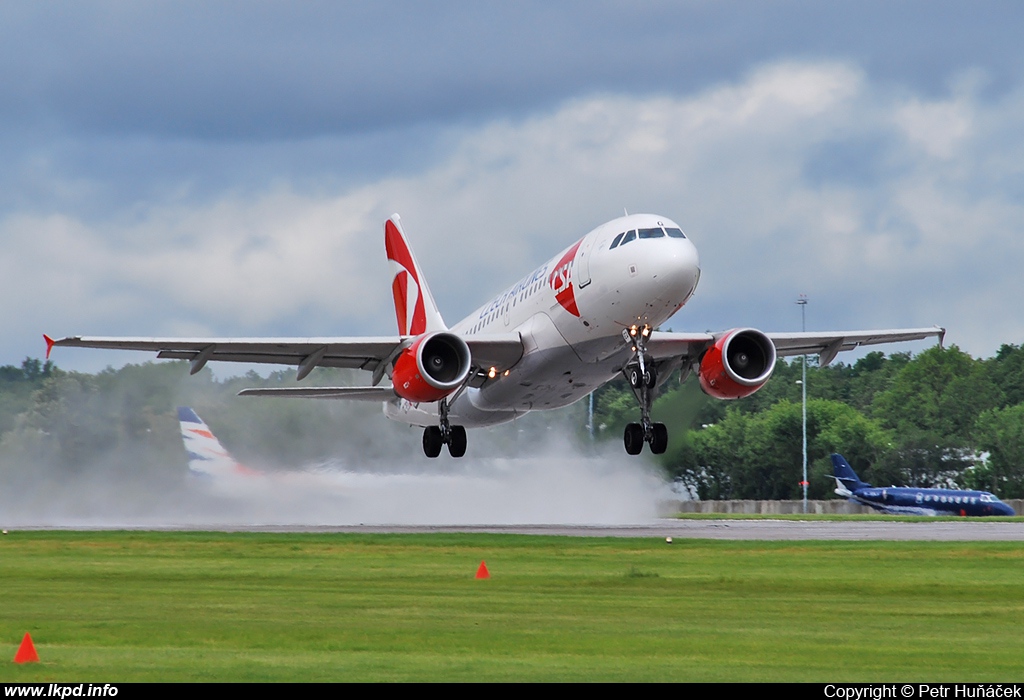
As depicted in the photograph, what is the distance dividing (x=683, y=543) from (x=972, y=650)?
1768cm

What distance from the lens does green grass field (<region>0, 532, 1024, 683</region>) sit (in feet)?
45.0

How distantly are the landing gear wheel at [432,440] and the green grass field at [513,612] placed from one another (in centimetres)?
1176

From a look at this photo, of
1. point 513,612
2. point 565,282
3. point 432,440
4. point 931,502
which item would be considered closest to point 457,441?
point 432,440

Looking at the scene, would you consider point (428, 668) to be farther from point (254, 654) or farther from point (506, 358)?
point (506, 358)

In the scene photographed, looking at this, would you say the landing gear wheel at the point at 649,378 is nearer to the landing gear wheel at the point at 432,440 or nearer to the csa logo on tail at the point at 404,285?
the landing gear wheel at the point at 432,440

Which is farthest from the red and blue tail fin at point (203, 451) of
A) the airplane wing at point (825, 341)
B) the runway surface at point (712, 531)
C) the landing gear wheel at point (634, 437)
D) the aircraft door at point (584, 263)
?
the aircraft door at point (584, 263)

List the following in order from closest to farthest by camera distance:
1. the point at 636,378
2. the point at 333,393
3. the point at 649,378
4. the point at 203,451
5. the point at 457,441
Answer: the point at 636,378, the point at 649,378, the point at 457,441, the point at 333,393, the point at 203,451

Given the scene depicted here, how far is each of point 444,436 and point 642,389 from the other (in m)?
8.89

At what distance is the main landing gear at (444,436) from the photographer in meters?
42.6

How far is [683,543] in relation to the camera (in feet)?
107

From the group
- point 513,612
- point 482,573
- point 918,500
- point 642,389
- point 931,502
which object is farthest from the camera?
point 918,500

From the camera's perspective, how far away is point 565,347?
3628 centimetres

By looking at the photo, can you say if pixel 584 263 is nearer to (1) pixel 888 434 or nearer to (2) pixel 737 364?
(2) pixel 737 364
